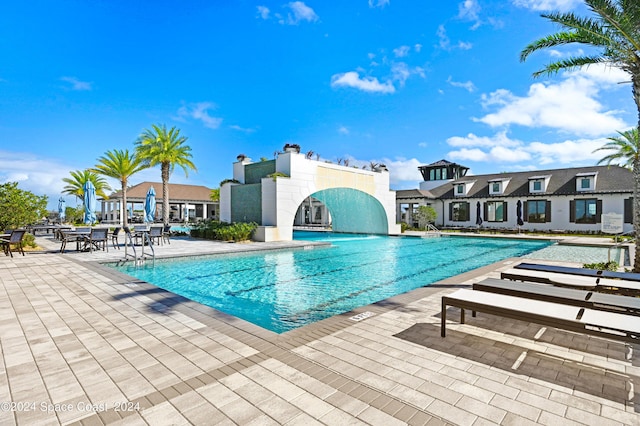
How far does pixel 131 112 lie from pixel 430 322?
84.2 ft

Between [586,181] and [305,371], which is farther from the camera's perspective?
[586,181]

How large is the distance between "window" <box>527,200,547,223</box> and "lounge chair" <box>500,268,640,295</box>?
25819 mm

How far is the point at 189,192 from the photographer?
44594 millimetres

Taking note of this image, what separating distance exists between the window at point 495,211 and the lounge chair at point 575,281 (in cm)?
2636

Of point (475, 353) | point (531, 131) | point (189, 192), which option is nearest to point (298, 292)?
point (475, 353)

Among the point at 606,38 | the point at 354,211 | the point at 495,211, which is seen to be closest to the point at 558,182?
the point at 495,211

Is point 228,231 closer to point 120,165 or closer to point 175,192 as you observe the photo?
point 120,165

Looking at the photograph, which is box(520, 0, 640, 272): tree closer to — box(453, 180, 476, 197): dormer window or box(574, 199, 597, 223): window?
box(574, 199, 597, 223): window

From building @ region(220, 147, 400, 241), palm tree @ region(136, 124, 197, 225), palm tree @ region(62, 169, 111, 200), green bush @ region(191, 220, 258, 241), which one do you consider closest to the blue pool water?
green bush @ region(191, 220, 258, 241)

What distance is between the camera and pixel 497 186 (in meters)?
30.0

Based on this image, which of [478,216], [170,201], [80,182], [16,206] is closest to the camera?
[16,206]

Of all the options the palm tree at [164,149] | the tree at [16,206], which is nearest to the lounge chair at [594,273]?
the tree at [16,206]

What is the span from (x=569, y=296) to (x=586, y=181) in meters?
28.4

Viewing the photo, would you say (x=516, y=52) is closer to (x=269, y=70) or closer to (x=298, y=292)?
(x=298, y=292)
